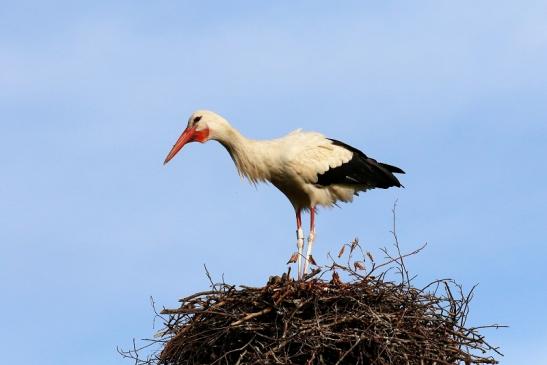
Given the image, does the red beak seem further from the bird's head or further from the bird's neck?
the bird's neck

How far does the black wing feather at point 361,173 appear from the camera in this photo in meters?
10.5

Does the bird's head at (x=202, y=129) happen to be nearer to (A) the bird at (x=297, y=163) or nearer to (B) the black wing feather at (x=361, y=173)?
(A) the bird at (x=297, y=163)

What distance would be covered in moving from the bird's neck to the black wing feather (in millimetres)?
493

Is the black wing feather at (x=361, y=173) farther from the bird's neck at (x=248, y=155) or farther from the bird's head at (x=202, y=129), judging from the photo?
the bird's head at (x=202, y=129)

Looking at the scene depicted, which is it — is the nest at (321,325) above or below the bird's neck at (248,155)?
below

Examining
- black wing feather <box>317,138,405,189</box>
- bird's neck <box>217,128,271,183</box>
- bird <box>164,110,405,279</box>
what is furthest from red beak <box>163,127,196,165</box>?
black wing feather <box>317,138,405,189</box>

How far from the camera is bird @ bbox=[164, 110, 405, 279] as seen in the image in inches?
404

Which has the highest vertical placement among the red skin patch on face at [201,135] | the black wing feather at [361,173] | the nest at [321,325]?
the red skin patch on face at [201,135]

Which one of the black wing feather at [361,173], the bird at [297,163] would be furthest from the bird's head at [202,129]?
the black wing feather at [361,173]

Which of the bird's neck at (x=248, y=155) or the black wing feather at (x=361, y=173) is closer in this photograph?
the bird's neck at (x=248, y=155)

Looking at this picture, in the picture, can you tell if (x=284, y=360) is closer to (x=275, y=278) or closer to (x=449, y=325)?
(x=275, y=278)

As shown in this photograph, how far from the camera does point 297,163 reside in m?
10.2

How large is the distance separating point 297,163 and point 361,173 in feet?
2.25

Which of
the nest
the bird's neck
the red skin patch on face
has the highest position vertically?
the red skin patch on face
